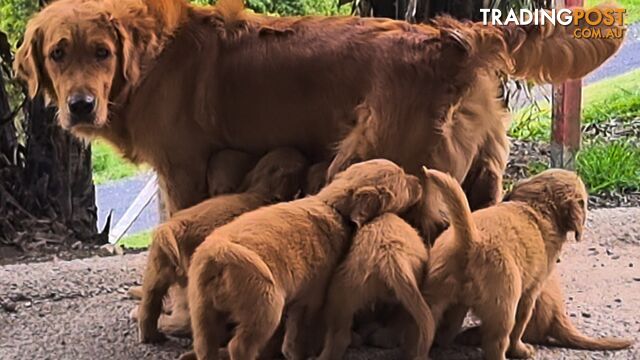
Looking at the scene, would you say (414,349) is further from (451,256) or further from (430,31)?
(430,31)

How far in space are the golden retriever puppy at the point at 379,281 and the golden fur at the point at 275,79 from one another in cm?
36

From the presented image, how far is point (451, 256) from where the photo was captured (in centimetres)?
274

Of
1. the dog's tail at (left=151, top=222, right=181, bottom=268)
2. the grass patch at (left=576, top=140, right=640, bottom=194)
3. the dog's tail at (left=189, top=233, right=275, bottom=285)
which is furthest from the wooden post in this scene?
the dog's tail at (left=189, top=233, right=275, bottom=285)

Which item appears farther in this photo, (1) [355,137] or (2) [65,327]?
(2) [65,327]

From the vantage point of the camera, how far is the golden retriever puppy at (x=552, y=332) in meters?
3.11

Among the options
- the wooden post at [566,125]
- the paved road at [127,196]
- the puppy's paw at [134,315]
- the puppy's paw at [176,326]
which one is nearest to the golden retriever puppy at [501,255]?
the puppy's paw at [176,326]

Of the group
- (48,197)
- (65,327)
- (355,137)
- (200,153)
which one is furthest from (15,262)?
(355,137)

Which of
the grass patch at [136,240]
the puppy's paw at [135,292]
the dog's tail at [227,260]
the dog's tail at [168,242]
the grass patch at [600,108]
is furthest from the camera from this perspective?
the grass patch at [600,108]

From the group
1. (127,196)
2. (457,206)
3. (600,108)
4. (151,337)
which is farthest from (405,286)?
(600,108)

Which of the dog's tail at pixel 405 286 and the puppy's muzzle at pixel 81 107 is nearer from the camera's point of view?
the dog's tail at pixel 405 286

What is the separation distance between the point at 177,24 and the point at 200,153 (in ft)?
1.37

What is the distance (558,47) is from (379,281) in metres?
0.96

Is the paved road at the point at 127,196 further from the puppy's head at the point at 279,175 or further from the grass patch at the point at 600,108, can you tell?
the puppy's head at the point at 279,175

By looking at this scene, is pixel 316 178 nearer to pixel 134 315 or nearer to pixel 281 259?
pixel 281 259
